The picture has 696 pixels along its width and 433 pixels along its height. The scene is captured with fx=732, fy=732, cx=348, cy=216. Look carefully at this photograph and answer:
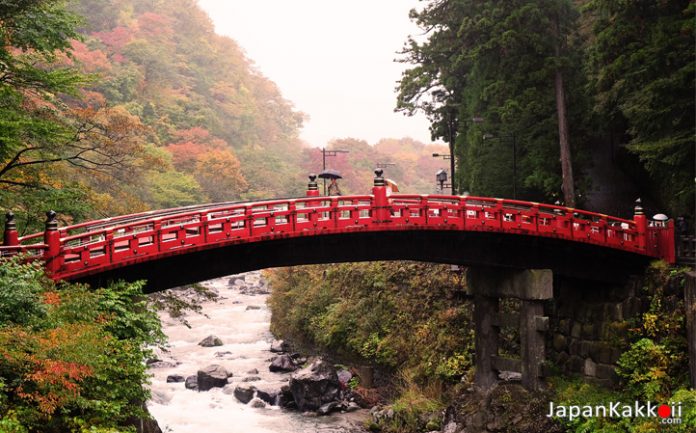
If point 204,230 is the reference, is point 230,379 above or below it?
below

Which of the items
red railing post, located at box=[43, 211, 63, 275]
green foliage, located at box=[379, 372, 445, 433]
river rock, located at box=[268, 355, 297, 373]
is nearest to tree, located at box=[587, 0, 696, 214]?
green foliage, located at box=[379, 372, 445, 433]

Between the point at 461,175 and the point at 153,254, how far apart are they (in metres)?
25.7

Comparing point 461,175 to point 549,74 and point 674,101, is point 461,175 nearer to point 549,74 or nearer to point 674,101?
point 549,74

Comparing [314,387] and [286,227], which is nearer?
[286,227]

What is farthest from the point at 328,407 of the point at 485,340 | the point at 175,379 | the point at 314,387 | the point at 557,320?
the point at 557,320

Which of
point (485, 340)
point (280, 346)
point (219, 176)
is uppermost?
point (219, 176)

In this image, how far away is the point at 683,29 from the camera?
24.7 meters

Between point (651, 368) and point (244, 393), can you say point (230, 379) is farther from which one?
point (651, 368)

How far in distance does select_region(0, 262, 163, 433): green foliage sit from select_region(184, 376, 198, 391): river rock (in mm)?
18907

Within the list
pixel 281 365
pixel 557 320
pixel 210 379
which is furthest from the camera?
pixel 281 365

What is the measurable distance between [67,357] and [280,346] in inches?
1186

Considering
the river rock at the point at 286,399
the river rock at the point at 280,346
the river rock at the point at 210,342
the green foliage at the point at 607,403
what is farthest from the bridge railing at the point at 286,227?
the river rock at the point at 210,342

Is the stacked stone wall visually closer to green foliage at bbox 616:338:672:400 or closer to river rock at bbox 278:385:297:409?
green foliage at bbox 616:338:672:400

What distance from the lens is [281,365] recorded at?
38.9m
